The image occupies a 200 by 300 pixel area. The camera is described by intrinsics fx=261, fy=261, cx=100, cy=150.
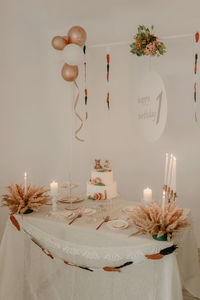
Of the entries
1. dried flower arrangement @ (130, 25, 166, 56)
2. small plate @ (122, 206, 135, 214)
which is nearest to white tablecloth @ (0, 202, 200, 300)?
small plate @ (122, 206, 135, 214)

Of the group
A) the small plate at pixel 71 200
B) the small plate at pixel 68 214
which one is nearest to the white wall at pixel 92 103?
the small plate at pixel 71 200

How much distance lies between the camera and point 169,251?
1474 mm

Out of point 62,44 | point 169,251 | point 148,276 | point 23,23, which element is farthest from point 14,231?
point 23,23

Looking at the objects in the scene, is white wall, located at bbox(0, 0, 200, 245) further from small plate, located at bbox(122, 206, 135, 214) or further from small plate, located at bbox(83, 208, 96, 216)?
small plate, located at bbox(83, 208, 96, 216)

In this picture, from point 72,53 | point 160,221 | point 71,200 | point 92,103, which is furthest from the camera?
point 92,103

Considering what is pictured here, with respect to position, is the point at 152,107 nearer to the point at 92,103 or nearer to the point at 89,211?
the point at 92,103

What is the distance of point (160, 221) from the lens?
151 cm

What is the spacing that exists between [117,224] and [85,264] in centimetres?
36

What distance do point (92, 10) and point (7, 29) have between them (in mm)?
982

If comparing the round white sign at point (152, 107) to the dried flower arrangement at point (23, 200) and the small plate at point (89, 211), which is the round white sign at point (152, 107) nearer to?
the small plate at point (89, 211)

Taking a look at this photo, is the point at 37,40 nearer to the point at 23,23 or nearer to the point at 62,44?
the point at 23,23

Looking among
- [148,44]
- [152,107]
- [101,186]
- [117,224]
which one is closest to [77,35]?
[148,44]

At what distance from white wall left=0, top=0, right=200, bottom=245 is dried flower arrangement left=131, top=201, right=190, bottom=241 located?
1.54 m

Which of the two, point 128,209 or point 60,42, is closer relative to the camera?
point 128,209
